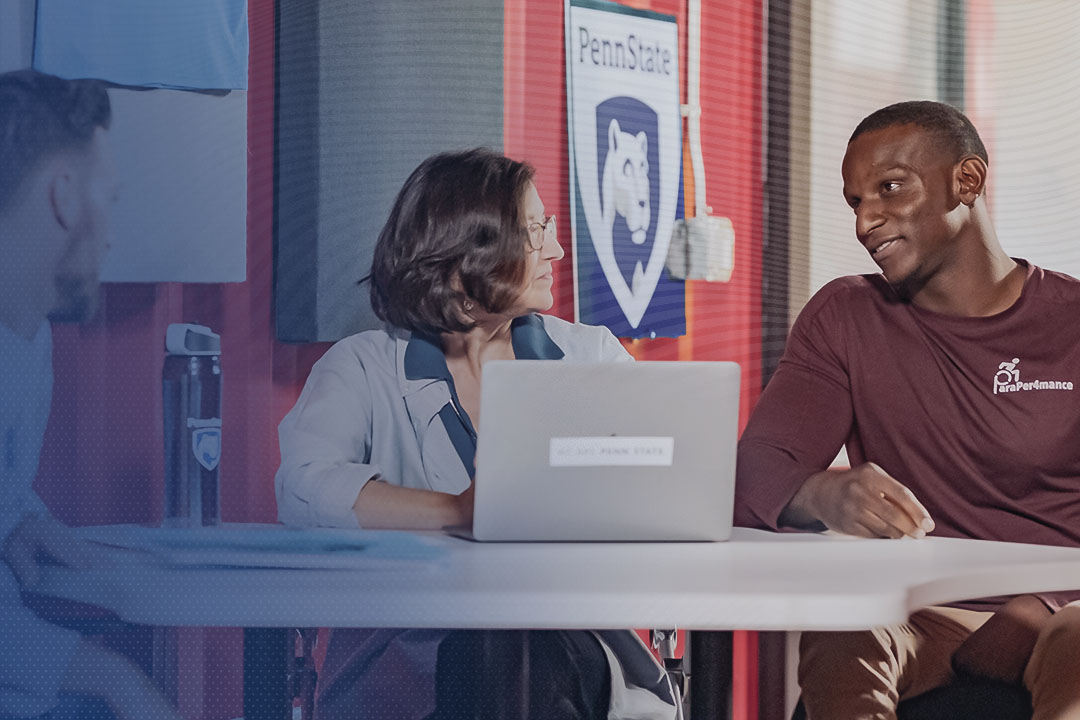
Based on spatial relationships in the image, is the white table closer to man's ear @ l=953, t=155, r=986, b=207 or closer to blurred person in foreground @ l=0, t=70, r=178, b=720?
blurred person in foreground @ l=0, t=70, r=178, b=720

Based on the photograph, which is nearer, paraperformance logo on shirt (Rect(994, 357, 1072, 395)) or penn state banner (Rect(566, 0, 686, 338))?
paraperformance logo on shirt (Rect(994, 357, 1072, 395))

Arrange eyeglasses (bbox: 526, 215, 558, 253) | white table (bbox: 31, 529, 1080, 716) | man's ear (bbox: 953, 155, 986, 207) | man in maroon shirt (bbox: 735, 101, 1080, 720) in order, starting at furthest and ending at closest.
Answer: eyeglasses (bbox: 526, 215, 558, 253)
man's ear (bbox: 953, 155, 986, 207)
man in maroon shirt (bbox: 735, 101, 1080, 720)
white table (bbox: 31, 529, 1080, 716)

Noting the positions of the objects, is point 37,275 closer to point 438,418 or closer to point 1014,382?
point 438,418

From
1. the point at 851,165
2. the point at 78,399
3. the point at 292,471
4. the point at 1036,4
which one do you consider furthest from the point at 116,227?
the point at 1036,4

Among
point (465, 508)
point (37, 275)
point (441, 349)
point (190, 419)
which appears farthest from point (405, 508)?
point (37, 275)

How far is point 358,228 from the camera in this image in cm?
220

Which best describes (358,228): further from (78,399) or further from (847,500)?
(847,500)

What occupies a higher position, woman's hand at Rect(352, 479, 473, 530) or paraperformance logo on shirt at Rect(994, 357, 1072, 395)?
paraperformance logo on shirt at Rect(994, 357, 1072, 395)

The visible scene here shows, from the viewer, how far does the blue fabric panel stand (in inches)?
81.7

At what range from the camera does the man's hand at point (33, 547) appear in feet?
6.42

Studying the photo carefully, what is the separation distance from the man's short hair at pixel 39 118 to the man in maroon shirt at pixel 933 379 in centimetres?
131

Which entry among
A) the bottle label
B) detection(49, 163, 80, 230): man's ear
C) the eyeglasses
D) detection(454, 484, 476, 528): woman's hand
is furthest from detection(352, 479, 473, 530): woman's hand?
detection(49, 163, 80, 230): man's ear

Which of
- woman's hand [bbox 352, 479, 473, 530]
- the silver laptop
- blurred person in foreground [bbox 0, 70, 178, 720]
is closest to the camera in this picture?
the silver laptop

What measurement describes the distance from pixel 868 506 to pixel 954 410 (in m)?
0.41
